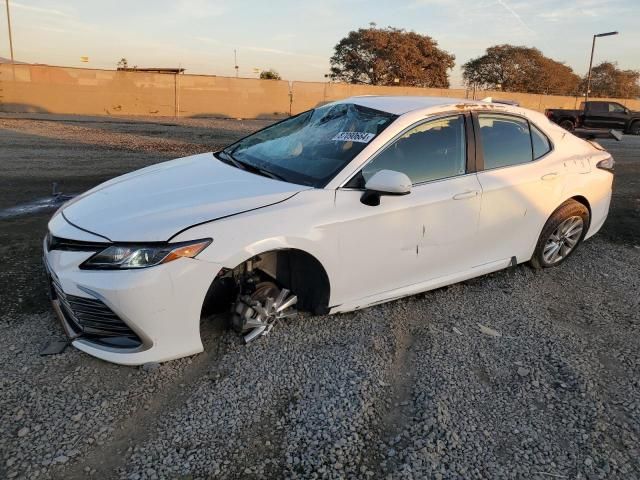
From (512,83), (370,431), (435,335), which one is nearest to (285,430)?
(370,431)

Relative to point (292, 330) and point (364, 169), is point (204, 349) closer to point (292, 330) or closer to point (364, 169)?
point (292, 330)

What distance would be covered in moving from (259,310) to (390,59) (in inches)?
2067

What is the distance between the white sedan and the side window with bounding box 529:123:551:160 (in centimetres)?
1

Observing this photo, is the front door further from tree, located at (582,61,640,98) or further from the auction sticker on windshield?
tree, located at (582,61,640,98)

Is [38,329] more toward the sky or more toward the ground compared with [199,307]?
more toward the ground

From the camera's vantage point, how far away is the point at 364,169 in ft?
10.9

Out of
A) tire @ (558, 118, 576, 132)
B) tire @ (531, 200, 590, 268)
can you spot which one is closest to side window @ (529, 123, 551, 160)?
tire @ (531, 200, 590, 268)

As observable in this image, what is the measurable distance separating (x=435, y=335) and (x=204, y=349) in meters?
1.59

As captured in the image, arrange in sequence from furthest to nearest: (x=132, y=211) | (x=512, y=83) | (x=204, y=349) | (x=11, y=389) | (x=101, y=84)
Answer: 1. (x=512, y=83)
2. (x=101, y=84)
3. (x=204, y=349)
4. (x=132, y=211)
5. (x=11, y=389)

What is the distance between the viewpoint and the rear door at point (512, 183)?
390 cm

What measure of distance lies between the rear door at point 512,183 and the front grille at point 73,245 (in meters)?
2.68

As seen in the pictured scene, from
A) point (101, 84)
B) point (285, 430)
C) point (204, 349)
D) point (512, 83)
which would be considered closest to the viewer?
point (285, 430)

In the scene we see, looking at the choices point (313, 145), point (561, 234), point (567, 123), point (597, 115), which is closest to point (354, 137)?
point (313, 145)

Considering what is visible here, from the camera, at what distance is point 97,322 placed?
281 centimetres
